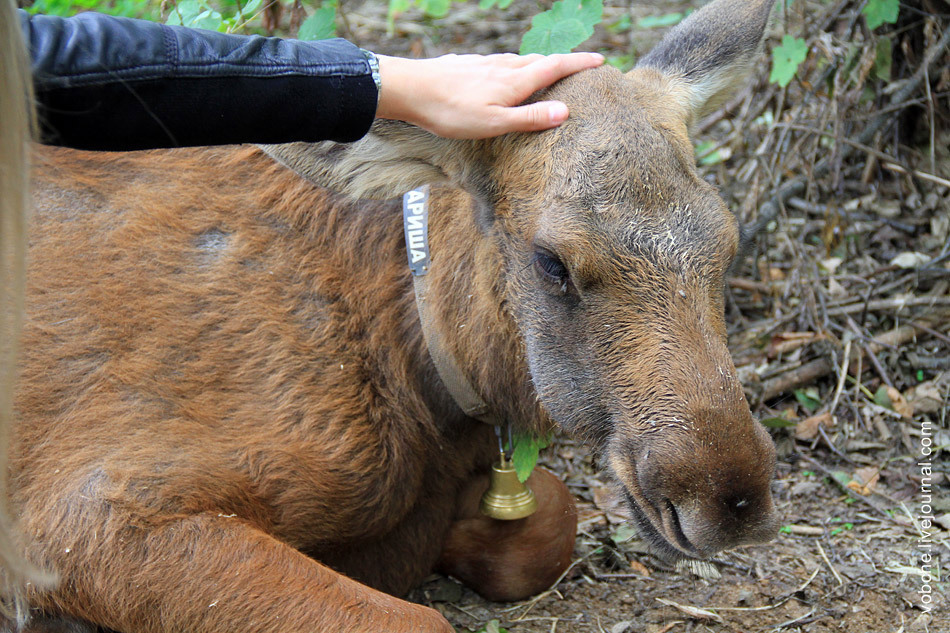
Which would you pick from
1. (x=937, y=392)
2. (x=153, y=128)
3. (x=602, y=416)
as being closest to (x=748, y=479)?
(x=602, y=416)

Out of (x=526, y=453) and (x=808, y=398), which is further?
(x=808, y=398)

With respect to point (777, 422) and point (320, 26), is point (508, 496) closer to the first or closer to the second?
point (777, 422)

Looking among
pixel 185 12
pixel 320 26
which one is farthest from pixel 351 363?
pixel 185 12

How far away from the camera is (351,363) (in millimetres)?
3680

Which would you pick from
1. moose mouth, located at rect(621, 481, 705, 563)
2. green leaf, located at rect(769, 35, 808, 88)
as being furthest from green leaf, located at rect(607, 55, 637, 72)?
moose mouth, located at rect(621, 481, 705, 563)

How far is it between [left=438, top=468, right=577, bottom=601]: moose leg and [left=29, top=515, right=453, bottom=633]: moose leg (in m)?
1.00

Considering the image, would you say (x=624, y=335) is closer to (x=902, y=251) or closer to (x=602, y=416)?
(x=602, y=416)

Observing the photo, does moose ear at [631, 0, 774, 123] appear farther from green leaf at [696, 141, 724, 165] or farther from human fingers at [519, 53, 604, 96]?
green leaf at [696, 141, 724, 165]

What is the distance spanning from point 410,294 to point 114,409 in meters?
1.16

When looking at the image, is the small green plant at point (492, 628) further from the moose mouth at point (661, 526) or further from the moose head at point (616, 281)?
the moose mouth at point (661, 526)

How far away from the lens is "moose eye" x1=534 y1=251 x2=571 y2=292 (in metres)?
3.16

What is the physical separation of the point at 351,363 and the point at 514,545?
45.1 inches

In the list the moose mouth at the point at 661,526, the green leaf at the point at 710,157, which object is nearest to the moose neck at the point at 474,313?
the moose mouth at the point at 661,526

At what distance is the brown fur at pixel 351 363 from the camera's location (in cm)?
301
